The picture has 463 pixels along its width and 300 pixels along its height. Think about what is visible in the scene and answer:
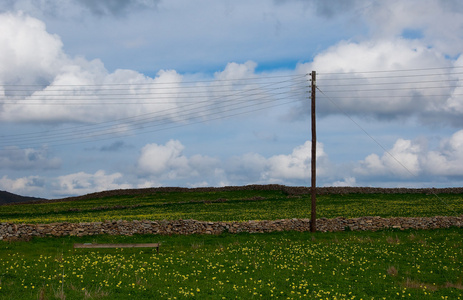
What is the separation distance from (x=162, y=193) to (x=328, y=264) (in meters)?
65.1

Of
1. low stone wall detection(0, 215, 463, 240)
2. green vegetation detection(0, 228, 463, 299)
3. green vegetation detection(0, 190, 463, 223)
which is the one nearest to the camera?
green vegetation detection(0, 228, 463, 299)

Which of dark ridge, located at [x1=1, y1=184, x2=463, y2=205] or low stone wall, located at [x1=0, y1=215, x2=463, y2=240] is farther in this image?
dark ridge, located at [x1=1, y1=184, x2=463, y2=205]

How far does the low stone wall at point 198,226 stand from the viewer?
112 ft

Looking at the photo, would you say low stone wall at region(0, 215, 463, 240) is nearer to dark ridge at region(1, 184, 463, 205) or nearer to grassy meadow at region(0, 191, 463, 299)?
grassy meadow at region(0, 191, 463, 299)

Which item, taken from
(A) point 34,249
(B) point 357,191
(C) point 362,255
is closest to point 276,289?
(C) point 362,255

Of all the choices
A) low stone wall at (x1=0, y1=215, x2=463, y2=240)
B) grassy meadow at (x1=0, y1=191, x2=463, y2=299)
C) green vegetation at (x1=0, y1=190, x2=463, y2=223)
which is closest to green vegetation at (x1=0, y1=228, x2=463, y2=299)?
grassy meadow at (x1=0, y1=191, x2=463, y2=299)

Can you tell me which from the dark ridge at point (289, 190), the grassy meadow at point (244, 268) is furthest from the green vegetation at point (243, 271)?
the dark ridge at point (289, 190)

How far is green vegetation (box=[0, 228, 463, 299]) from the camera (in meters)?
16.8

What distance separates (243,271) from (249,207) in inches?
1496

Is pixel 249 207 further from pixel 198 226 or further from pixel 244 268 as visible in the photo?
pixel 244 268

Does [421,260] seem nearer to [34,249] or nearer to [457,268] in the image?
[457,268]

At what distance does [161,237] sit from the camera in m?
34.1

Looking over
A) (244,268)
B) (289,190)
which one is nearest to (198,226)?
(244,268)

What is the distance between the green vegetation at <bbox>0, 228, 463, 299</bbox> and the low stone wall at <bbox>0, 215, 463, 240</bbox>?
229cm
